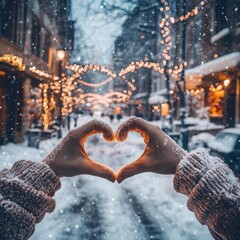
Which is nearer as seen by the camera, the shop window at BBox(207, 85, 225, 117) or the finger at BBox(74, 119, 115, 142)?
the finger at BBox(74, 119, 115, 142)

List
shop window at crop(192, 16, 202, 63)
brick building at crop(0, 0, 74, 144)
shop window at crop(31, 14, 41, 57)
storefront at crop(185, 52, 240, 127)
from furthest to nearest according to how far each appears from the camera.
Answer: shop window at crop(192, 16, 202, 63)
shop window at crop(31, 14, 41, 57)
storefront at crop(185, 52, 240, 127)
brick building at crop(0, 0, 74, 144)

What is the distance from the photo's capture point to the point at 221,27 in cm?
1902

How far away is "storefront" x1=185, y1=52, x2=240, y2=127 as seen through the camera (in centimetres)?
1605

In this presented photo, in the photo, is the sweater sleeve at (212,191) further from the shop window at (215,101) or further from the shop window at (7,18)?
the shop window at (215,101)

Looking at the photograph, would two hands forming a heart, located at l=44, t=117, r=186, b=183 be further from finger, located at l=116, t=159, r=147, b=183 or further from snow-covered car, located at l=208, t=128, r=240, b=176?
snow-covered car, located at l=208, t=128, r=240, b=176

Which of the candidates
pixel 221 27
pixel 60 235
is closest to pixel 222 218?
pixel 60 235

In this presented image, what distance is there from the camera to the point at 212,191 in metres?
1.65

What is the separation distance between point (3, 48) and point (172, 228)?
10199 mm

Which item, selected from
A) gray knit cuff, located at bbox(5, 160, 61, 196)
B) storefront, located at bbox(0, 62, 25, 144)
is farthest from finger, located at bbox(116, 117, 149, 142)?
storefront, located at bbox(0, 62, 25, 144)

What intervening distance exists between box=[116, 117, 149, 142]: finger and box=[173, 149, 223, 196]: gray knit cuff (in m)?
0.30

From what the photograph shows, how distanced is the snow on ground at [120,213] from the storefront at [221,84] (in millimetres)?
9193

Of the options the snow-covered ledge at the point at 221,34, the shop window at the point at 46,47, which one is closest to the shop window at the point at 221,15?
the snow-covered ledge at the point at 221,34

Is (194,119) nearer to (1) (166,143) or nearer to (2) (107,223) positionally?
(2) (107,223)

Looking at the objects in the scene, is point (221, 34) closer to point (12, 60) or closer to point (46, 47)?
point (46, 47)
